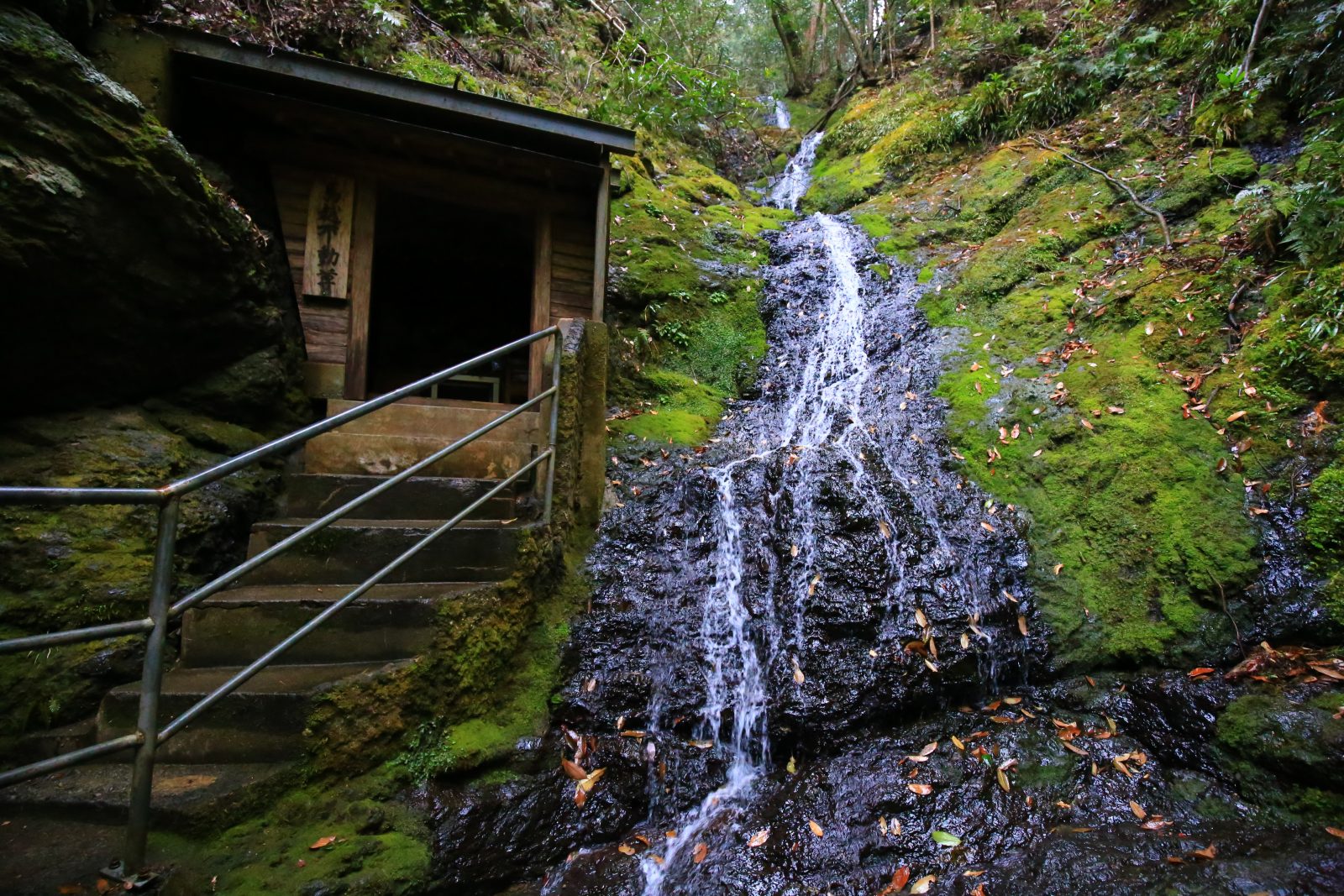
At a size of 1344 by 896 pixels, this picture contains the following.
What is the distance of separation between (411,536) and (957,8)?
742 inches

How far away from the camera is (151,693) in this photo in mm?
1940

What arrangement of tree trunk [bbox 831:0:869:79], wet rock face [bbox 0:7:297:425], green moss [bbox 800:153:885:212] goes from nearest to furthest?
wet rock face [bbox 0:7:297:425]
green moss [bbox 800:153:885:212]
tree trunk [bbox 831:0:869:79]

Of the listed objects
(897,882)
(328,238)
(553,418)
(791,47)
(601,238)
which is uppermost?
(791,47)

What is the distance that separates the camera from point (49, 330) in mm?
3191

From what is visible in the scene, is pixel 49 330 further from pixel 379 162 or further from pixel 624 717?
pixel 624 717

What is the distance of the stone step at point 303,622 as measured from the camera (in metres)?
2.97

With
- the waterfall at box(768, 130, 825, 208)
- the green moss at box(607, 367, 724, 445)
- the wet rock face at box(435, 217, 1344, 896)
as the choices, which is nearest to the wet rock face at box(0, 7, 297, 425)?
the wet rock face at box(435, 217, 1344, 896)

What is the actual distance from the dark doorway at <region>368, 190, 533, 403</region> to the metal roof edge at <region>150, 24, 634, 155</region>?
264cm

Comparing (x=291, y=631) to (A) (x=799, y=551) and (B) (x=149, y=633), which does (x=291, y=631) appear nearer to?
(B) (x=149, y=633)

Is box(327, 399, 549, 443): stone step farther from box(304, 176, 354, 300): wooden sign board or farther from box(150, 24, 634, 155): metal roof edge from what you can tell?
box(150, 24, 634, 155): metal roof edge

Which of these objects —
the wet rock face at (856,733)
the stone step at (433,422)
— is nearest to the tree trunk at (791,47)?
the wet rock face at (856,733)

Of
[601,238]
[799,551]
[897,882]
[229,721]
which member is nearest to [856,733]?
[897,882]

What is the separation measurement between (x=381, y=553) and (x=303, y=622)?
561mm

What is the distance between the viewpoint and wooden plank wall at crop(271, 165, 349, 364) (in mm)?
5637
